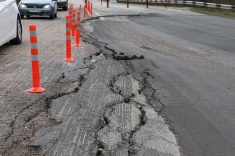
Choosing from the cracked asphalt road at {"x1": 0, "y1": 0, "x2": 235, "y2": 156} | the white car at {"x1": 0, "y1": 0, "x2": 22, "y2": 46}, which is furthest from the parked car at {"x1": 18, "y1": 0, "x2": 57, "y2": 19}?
the cracked asphalt road at {"x1": 0, "y1": 0, "x2": 235, "y2": 156}

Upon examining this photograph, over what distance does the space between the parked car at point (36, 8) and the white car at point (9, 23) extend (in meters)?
9.71

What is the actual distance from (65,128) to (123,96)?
160cm

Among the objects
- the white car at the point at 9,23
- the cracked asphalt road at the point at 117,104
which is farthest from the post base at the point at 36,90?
the white car at the point at 9,23

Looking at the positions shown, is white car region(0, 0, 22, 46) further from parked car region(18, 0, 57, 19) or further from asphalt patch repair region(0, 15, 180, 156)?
parked car region(18, 0, 57, 19)

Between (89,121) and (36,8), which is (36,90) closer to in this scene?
(89,121)

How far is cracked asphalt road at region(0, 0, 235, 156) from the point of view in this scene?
397cm

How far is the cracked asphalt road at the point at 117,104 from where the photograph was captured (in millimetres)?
3973

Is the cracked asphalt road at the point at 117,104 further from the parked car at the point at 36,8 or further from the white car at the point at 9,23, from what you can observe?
the parked car at the point at 36,8

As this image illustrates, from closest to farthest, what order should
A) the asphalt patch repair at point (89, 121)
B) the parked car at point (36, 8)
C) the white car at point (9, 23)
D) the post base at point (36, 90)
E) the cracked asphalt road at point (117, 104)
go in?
the asphalt patch repair at point (89, 121) < the cracked asphalt road at point (117, 104) < the post base at point (36, 90) < the white car at point (9, 23) < the parked car at point (36, 8)

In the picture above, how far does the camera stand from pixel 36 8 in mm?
20078

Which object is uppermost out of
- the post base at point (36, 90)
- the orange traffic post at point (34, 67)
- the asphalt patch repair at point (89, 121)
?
the orange traffic post at point (34, 67)

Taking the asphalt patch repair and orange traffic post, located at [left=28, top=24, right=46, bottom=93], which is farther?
orange traffic post, located at [left=28, top=24, right=46, bottom=93]

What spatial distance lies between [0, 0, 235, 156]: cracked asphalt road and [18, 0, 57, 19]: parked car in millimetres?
10794

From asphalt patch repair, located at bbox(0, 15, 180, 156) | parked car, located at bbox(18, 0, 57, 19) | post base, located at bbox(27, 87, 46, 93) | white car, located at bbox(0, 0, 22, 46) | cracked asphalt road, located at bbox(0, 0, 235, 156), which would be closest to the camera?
asphalt patch repair, located at bbox(0, 15, 180, 156)
